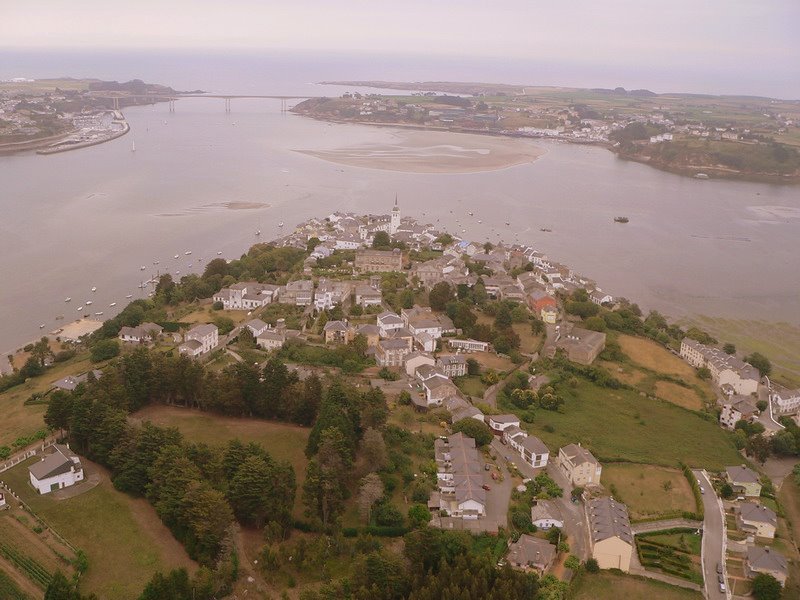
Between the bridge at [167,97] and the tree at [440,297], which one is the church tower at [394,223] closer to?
the tree at [440,297]

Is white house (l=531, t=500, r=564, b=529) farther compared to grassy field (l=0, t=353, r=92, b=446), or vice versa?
grassy field (l=0, t=353, r=92, b=446)

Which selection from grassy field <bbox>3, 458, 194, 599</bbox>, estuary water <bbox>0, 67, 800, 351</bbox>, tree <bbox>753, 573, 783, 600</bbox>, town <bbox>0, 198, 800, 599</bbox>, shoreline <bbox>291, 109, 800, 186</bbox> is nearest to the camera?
grassy field <bbox>3, 458, 194, 599</bbox>

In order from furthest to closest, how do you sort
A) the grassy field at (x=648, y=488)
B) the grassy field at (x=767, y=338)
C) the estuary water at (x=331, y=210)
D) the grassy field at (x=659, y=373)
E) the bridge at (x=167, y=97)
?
the bridge at (x=167, y=97)
the estuary water at (x=331, y=210)
the grassy field at (x=767, y=338)
the grassy field at (x=659, y=373)
the grassy field at (x=648, y=488)

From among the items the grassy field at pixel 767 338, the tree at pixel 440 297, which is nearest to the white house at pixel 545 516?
the tree at pixel 440 297

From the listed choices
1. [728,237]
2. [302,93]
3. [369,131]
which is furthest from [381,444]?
[302,93]

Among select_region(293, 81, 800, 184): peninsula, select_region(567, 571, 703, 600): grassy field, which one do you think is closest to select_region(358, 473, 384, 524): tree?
select_region(567, 571, 703, 600): grassy field

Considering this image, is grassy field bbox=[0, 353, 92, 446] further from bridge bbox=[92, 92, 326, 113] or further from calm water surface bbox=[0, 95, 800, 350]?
bridge bbox=[92, 92, 326, 113]

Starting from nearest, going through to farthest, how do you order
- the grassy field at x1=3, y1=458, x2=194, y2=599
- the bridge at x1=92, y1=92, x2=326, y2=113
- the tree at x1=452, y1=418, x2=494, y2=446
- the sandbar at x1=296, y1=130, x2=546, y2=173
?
the grassy field at x1=3, y1=458, x2=194, y2=599 < the tree at x1=452, y1=418, x2=494, y2=446 < the sandbar at x1=296, y1=130, x2=546, y2=173 < the bridge at x1=92, y1=92, x2=326, y2=113
